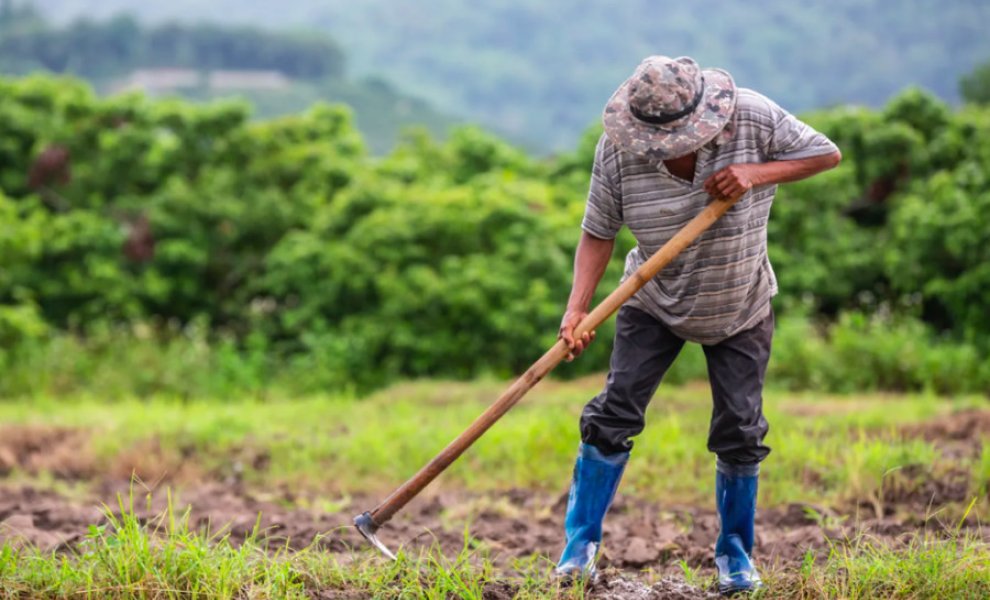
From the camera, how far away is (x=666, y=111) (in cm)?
360

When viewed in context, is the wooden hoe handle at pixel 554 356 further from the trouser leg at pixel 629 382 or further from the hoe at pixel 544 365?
the trouser leg at pixel 629 382

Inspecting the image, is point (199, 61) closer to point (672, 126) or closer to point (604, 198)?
point (604, 198)

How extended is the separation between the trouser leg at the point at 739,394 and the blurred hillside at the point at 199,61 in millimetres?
53720

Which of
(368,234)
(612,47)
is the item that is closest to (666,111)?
(368,234)

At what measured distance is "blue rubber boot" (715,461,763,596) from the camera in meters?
4.06

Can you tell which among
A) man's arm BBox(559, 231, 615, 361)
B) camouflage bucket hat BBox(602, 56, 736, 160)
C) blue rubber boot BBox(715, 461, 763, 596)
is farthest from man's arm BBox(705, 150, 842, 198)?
blue rubber boot BBox(715, 461, 763, 596)

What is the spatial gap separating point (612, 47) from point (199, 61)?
2510cm

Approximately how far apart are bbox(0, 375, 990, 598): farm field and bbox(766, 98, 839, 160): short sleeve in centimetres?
124

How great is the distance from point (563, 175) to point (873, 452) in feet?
28.8

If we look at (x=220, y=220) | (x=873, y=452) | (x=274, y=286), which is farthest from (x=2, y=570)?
(x=220, y=220)

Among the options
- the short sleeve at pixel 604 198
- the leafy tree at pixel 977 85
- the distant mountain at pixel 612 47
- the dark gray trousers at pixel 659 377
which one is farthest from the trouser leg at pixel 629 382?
the distant mountain at pixel 612 47

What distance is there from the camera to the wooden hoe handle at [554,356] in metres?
3.73

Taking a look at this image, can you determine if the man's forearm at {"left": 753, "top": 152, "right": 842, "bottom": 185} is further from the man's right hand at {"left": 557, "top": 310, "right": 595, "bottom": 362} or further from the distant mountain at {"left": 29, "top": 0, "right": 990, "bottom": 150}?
the distant mountain at {"left": 29, "top": 0, "right": 990, "bottom": 150}

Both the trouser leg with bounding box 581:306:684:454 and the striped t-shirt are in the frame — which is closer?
the striped t-shirt
